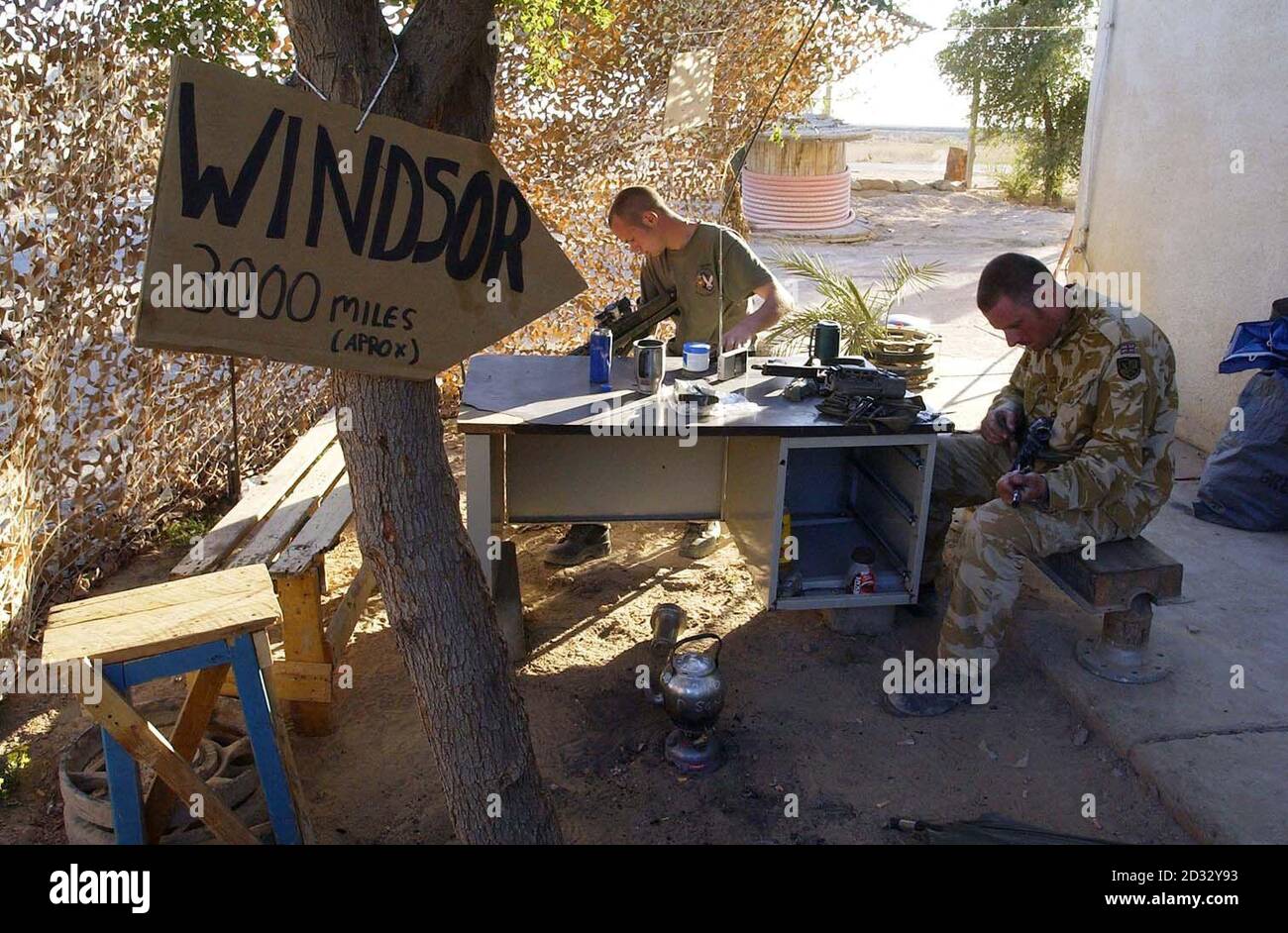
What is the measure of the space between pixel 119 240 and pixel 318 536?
188 centimetres

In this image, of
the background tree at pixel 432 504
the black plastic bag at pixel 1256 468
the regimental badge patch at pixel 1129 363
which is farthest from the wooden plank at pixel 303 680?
the black plastic bag at pixel 1256 468

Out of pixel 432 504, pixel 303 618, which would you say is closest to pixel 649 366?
pixel 303 618

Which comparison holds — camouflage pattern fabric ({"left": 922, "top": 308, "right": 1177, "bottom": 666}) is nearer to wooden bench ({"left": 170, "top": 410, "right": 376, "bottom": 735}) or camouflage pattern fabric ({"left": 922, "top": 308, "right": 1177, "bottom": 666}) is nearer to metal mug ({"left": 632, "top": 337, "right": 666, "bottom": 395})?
metal mug ({"left": 632, "top": 337, "right": 666, "bottom": 395})

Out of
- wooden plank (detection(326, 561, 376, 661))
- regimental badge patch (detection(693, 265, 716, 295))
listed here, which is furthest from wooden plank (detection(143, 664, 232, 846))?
regimental badge patch (detection(693, 265, 716, 295))

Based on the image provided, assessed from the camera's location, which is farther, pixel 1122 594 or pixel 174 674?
pixel 1122 594

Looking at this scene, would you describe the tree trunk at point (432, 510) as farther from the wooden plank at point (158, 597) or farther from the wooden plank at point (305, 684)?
the wooden plank at point (305, 684)

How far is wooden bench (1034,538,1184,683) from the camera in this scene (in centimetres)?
361

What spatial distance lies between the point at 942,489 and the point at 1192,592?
1159mm

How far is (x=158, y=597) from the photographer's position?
2754 mm

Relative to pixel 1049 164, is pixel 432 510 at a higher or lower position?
lower

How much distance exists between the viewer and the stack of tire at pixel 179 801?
2.77 metres

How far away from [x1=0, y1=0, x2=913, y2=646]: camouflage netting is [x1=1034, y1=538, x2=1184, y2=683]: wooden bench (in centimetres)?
395

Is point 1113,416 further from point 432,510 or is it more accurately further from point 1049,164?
point 1049,164

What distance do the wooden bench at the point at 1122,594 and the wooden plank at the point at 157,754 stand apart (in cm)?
282
